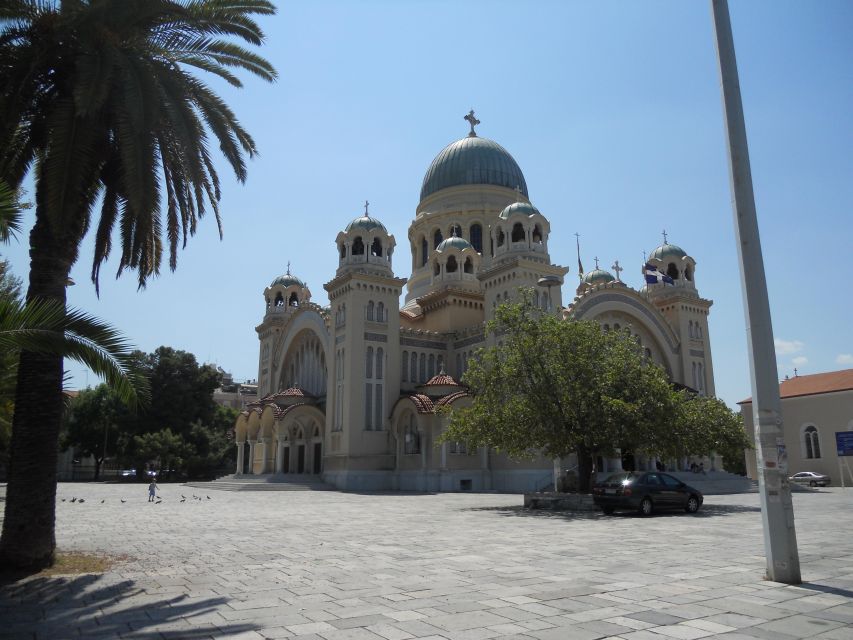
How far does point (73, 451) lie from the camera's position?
66500mm

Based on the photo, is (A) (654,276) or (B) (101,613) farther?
(A) (654,276)

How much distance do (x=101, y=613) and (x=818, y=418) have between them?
4915 cm

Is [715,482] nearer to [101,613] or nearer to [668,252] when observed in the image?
[668,252]

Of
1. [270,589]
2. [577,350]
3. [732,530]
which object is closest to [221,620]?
[270,589]

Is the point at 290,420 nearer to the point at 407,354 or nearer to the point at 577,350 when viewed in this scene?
the point at 407,354

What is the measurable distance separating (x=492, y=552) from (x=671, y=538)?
451cm

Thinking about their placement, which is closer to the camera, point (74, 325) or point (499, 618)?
point (499, 618)

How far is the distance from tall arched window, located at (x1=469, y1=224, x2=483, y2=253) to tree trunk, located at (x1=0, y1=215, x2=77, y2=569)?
41.3m

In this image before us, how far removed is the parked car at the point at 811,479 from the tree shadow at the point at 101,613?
4415 cm

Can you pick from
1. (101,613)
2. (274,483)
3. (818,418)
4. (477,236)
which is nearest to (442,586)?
(101,613)

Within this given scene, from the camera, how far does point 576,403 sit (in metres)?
23.6

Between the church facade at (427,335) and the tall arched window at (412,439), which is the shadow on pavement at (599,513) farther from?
the tall arched window at (412,439)

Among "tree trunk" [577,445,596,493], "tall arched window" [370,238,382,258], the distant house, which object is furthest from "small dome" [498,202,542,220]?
the distant house

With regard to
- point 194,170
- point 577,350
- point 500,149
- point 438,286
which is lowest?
point 577,350
